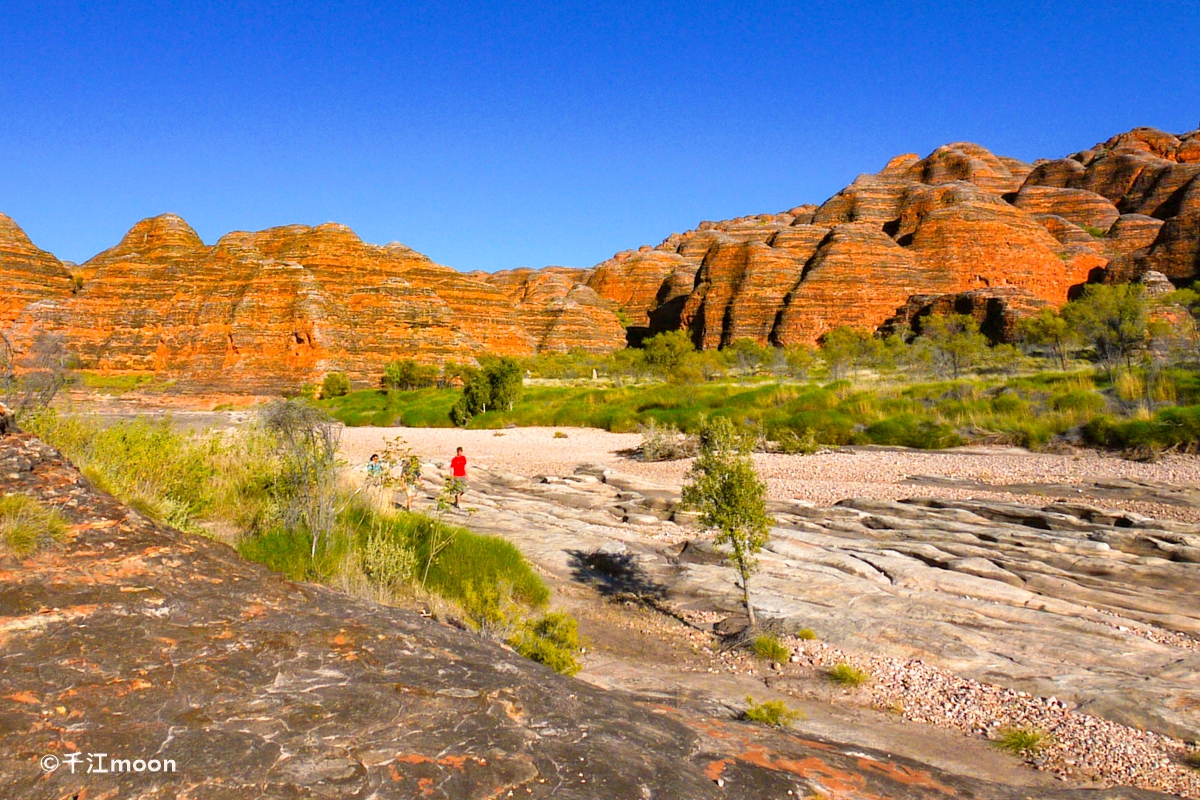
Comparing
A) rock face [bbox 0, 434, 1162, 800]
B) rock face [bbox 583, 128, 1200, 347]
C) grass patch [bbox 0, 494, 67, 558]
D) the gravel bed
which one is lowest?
the gravel bed

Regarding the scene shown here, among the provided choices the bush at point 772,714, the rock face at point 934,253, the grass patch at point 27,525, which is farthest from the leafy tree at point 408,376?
the grass patch at point 27,525

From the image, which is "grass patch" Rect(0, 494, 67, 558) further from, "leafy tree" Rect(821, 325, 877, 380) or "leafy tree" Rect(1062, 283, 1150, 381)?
"leafy tree" Rect(821, 325, 877, 380)

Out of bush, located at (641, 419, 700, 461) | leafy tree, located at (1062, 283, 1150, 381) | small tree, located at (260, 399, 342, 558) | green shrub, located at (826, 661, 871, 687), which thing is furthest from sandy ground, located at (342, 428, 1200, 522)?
leafy tree, located at (1062, 283, 1150, 381)

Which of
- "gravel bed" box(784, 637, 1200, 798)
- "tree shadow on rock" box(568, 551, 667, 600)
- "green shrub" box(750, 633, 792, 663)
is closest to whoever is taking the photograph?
"gravel bed" box(784, 637, 1200, 798)

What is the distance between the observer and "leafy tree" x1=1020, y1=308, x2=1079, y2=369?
31.9 m

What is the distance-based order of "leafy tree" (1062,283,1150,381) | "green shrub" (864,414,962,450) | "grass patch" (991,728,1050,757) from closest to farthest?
"grass patch" (991,728,1050,757), "green shrub" (864,414,962,450), "leafy tree" (1062,283,1150,381)

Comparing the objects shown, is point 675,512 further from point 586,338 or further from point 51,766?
point 586,338

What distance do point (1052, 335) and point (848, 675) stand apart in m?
36.3

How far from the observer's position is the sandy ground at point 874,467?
12773mm

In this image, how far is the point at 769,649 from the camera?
594cm

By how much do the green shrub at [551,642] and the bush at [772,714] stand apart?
1266 millimetres

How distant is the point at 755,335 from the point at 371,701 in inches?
2349

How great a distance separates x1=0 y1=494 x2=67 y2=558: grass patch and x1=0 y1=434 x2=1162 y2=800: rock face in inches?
2.6

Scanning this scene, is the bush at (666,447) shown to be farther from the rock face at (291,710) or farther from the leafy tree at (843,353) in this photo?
the leafy tree at (843,353)
